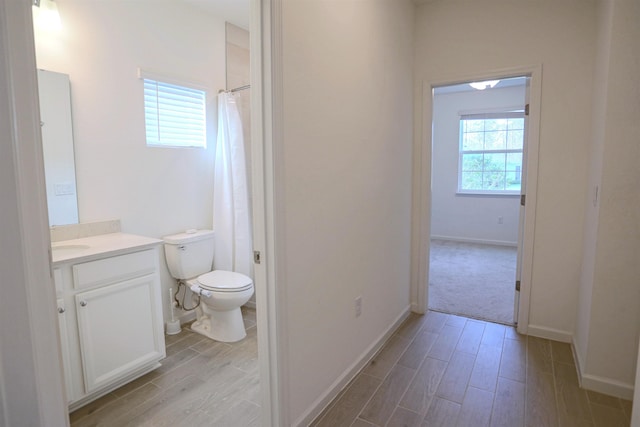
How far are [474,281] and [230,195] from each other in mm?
2895

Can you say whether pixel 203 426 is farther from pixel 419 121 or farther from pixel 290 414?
pixel 419 121

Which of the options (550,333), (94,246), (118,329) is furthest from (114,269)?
(550,333)

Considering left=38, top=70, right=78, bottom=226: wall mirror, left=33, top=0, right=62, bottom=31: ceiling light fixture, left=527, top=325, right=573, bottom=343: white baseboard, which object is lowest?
left=527, top=325, right=573, bottom=343: white baseboard

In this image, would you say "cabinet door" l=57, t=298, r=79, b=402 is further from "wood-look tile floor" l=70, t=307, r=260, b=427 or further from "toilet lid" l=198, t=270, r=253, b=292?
"toilet lid" l=198, t=270, r=253, b=292

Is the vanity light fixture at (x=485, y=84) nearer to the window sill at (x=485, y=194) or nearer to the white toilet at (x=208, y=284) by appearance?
the window sill at (x=485, y=194)

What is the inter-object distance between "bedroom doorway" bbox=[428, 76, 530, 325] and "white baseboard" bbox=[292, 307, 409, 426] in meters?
2.56

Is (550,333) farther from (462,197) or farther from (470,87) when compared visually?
(470,87)

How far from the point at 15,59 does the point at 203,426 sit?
175 cm

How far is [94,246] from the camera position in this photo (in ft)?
6.80

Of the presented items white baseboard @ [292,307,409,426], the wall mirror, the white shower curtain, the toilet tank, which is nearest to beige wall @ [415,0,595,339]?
white baseboard @ [292,307,409,426]

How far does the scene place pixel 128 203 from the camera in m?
2.57

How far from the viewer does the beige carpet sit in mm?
3293

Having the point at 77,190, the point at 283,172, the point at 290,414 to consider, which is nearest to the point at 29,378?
the point at 283,172

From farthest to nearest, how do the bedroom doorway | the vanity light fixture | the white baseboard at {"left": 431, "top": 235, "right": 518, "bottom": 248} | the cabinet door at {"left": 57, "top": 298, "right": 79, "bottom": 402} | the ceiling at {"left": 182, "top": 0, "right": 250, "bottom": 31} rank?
the white baseboard at {"left": 431, "top": 235, "right": 518, "bottom": 248} → the bedroom doorway → the vanity light fixture → the ceiling at {"left": 182, "top": 0, "right": 250, "bottom": 31} → the cabinet door at {"left": 57, "top": 298, "right": 79, "bottom": 402}
